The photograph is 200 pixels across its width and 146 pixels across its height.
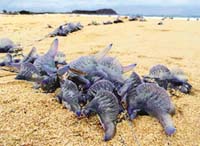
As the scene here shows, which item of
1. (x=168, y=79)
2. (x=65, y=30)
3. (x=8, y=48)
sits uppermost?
(x=168, y=79)

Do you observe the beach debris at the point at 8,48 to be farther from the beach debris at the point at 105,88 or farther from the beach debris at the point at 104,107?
the beach debris at the point at 104,107

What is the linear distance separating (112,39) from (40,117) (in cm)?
273

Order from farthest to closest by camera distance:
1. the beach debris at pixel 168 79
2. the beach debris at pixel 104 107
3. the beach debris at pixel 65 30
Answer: the beach debris at pixel 65 30
the beach debris at pixel 168 79
the beach debris at pixel 104 107

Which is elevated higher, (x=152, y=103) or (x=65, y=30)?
(x=152, y=103)

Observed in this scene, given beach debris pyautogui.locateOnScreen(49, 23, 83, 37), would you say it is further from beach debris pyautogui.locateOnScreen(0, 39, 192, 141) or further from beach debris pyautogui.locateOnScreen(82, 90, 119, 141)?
beach debris pyautogui.locateOnScreen(82, 90, 119, 141)

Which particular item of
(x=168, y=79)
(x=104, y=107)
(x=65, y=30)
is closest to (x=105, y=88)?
(x=104, y=107)

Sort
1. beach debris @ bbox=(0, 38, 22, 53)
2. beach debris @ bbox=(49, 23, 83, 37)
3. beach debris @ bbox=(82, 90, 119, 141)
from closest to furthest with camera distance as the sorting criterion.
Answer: beach debris @ bbox=(82, 90, 119, 141), beach debris @ bbox=(0, 38, 22, 53), beach debris @ bbox=(49, 23, 83, 37)

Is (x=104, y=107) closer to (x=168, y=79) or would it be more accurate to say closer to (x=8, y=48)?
(x=168, y=79)

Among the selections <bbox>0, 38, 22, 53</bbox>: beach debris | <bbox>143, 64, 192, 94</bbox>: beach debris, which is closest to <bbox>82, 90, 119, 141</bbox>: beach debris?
<bbox>143, 64, 192, 94</bbox>: beach debris

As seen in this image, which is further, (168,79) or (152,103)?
(168,79)

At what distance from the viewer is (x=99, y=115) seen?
166cm

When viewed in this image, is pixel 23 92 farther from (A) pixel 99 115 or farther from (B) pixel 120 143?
(B) pixel 120 143

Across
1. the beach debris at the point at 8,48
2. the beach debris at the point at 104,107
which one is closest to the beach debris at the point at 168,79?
the beach debris at the point at 104,107

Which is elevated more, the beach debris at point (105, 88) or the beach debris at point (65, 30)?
the beach debris at point (105, 88)
